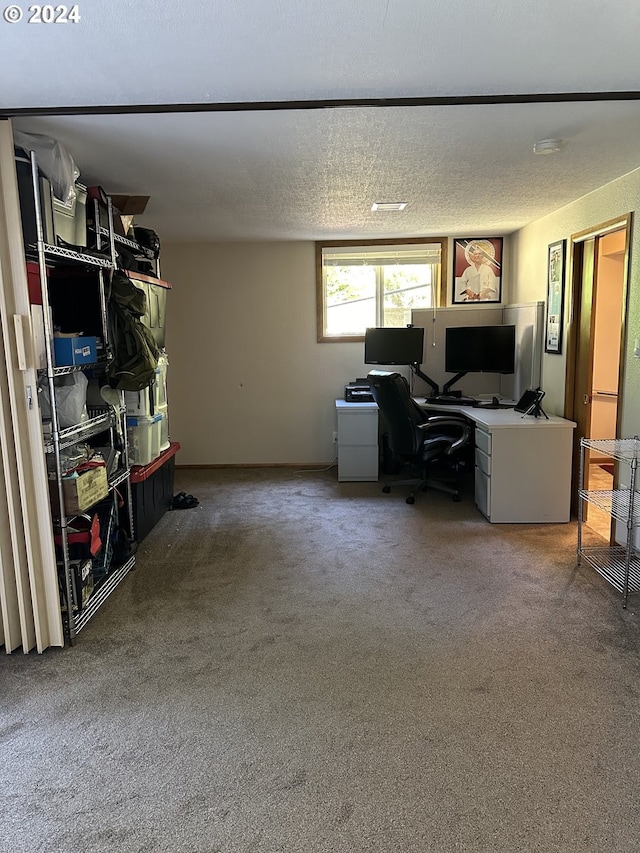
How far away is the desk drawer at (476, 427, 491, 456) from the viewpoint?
3944 mm

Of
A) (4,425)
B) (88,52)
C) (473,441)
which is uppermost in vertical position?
(88,52)

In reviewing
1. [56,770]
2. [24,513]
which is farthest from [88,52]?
[56,770]

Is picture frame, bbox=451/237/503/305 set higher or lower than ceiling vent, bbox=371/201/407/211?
lower

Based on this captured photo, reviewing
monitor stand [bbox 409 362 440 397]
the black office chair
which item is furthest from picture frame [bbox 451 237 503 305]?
the black office chair

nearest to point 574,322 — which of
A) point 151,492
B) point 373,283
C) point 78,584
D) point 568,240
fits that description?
point 568,240

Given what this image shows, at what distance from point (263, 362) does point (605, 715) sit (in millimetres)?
4368

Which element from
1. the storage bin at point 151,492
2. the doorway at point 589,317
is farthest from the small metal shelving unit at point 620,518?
the storage bin at point 151,492

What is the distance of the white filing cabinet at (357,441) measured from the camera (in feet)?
16.4

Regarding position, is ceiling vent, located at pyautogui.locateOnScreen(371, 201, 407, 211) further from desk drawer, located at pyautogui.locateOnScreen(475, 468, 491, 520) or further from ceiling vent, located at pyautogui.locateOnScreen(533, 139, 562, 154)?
desk drawer, located at pyautogui.locateOnScreen(475, 468, 491, 520)

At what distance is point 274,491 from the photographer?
4.97 meters

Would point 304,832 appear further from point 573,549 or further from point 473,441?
point 473,441

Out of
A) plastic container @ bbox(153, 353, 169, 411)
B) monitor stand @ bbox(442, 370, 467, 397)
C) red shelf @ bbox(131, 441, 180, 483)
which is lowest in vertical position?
red shelf @ bbox(131, 441, 180, 483)

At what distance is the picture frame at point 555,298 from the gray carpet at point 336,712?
1645 millimetres

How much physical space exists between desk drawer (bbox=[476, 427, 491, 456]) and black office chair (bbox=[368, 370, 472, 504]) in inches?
5.4
